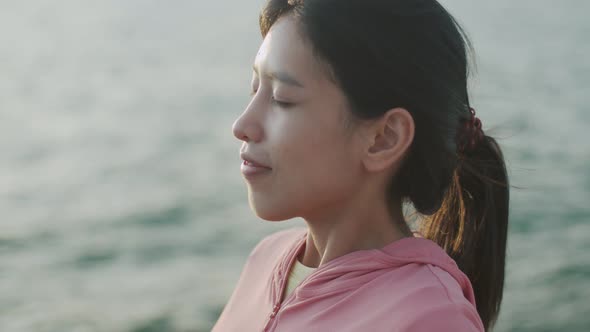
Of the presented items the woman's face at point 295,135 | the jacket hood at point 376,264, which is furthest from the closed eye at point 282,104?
the jacket hood at point 376,264

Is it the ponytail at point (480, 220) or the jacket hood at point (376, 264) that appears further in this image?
the ponytail at point (480, 220)

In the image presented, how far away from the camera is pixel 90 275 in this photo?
3441 millimetres

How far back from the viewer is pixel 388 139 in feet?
4.70

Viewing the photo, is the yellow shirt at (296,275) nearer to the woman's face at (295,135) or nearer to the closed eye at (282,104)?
the woman's face at (295,135)

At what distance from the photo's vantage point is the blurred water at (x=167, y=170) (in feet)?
10.8

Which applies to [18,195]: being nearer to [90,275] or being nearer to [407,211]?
[90,275]

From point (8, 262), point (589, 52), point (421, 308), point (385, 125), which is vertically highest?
point (385, 125)

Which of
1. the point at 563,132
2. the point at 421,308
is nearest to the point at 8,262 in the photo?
the point at 421,308

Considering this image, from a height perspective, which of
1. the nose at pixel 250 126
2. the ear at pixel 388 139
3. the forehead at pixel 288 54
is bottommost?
the ear at pixel 388 139

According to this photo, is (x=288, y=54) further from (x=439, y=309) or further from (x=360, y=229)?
(x=439, y=309)

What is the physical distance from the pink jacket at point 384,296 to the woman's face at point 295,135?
125 mm

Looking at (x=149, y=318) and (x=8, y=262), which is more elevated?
(x=8, y=262)

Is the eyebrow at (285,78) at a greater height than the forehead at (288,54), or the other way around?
the forehead at (288,54)

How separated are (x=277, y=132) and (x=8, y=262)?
2518 mm
